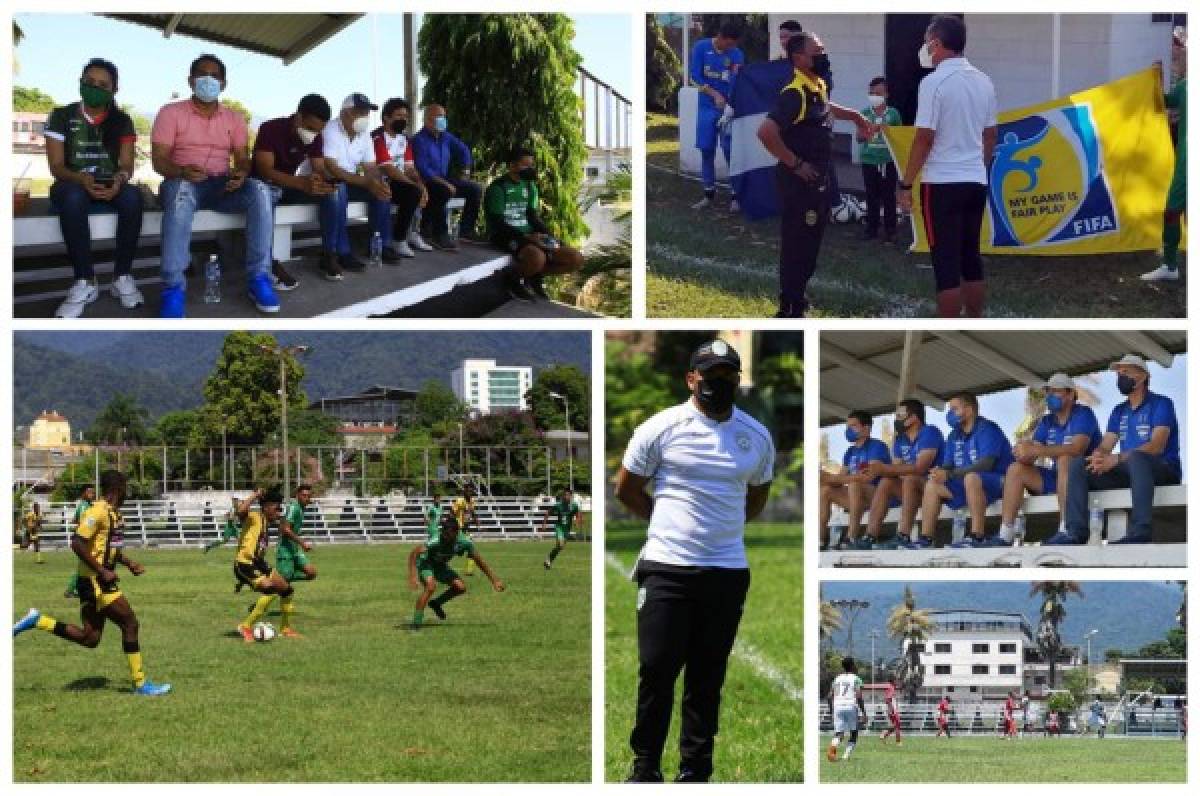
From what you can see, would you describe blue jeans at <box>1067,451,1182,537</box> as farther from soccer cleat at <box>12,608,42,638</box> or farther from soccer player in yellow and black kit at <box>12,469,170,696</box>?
soccer cleat at <box>12,608,42,638</box>

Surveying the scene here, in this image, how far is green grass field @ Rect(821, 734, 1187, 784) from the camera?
27.4ft

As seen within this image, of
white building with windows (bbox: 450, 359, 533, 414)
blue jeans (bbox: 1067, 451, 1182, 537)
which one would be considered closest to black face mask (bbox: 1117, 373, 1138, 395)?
blue jeans (bbox: 1067, 451, 1182, 537)

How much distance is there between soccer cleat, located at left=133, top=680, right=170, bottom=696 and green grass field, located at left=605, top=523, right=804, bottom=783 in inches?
72.7

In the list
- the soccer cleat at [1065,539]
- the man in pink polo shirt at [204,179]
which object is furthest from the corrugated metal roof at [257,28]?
the soccer cleat at [1065,539]

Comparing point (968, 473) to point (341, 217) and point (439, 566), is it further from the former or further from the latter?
point (341, 217)

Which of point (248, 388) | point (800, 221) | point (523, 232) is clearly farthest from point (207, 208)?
point (800, 221)

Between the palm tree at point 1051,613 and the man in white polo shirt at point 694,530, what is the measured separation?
191 centimetres

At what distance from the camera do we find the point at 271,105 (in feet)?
27.9

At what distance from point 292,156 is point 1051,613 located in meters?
3.73

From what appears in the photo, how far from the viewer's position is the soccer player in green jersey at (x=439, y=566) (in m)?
8.56

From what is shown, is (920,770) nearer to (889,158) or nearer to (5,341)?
(889,158)

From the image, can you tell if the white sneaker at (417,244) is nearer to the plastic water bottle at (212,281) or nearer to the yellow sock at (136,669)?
the plastic water bottle at (212,281)

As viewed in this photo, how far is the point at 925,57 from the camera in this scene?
852cm

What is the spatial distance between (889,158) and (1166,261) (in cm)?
125
